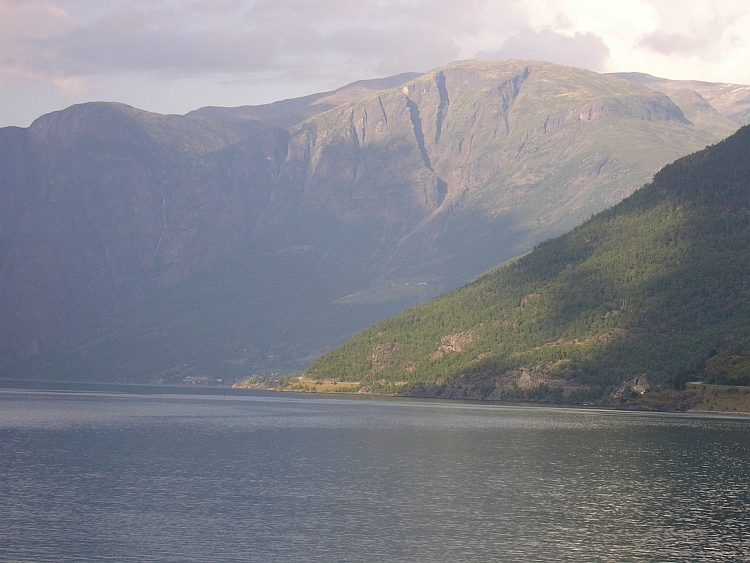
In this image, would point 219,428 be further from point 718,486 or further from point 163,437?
point 718,486

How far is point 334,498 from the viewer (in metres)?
107

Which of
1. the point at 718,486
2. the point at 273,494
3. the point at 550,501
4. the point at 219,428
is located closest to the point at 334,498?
the point at 273,494

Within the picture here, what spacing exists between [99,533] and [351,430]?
102 meters

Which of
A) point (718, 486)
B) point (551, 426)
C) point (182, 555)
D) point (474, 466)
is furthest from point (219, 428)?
point (182, 555)

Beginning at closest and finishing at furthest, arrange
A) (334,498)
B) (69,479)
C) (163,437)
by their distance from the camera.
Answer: (334,498)
(69,479)
(163,437)

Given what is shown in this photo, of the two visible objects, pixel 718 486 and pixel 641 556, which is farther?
pixel 718 486

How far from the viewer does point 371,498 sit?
10775 centimetres

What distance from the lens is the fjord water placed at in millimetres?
84438

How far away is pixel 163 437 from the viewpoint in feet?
559

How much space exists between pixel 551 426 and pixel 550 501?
297 feet

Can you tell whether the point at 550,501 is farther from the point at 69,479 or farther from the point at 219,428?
the point at 219,428

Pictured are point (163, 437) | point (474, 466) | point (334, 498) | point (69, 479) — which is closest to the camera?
point (334, 498)

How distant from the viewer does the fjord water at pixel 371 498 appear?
84.4m

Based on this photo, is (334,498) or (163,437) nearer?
(334,498)
